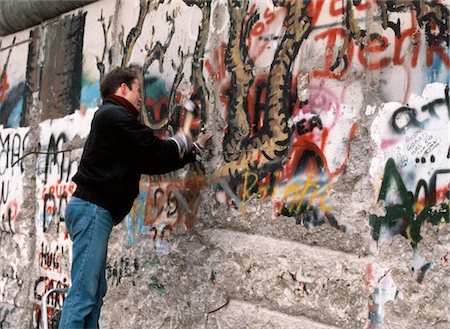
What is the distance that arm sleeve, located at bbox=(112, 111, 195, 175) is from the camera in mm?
3633

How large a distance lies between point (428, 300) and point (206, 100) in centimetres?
177

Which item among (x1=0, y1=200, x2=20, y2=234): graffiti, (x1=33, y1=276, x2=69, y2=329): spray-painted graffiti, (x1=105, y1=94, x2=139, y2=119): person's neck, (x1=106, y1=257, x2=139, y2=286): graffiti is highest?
(x1=105, y1=94, x2=139, y2=119): person's neck

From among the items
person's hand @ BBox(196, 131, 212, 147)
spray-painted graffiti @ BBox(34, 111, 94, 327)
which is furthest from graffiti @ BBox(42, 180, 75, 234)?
person's hand @ BBox(196, 131, 212, 147)

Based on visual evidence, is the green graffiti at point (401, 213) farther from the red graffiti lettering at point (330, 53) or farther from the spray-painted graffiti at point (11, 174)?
the spray-painted graffiti at point (11, 174)

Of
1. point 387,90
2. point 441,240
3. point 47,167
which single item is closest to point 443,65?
point 387,90

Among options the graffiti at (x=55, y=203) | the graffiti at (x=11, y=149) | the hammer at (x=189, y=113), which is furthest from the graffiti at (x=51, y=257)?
the hammer at (x=189, y=113)

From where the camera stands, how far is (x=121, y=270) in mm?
4648

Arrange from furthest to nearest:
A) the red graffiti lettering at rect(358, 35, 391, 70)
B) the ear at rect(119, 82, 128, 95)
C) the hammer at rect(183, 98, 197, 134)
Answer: the hammer at rect(183, 98, 197, 134) → the ear at rect(119, 82, 128, 95) → the red graffiti lettering at rect(358, 35, 391, 70)

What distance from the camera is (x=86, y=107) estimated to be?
17.1 feet

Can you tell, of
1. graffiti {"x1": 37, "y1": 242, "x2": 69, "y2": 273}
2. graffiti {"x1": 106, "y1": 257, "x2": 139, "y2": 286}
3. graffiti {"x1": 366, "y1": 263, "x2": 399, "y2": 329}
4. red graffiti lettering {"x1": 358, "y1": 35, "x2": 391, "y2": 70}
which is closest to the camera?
graffiti {"x1": 366, "y1": 263, "x2": 399, "y2": 329}

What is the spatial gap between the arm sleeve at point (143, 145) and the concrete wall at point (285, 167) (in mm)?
394

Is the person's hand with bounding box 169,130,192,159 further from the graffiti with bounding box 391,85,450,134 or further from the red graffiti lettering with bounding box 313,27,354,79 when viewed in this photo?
the graffiti with bounding box 391,85,450,134

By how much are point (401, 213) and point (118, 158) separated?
152cm

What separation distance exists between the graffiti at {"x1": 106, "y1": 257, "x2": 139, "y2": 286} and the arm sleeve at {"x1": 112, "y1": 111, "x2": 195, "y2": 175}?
A: 1021 millimetres
